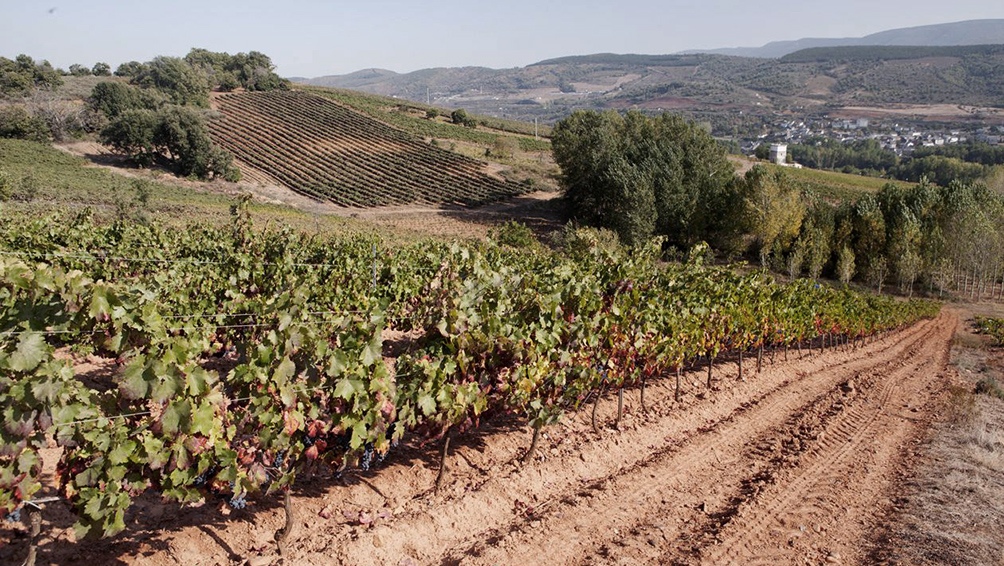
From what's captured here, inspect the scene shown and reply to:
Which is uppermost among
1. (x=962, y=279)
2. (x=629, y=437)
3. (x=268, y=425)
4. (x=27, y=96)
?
(x=27, y=96)

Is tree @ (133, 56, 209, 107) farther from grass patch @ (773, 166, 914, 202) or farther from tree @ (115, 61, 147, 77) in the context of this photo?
grass patch @ (773, 166, 914, 202)

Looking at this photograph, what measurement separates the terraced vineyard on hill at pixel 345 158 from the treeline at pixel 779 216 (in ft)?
53.5

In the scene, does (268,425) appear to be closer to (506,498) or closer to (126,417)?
(126,417)

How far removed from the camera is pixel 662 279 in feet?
40.2

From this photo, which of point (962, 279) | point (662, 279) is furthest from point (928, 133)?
point (662, 279)

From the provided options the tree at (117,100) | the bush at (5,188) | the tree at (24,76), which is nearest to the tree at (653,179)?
the bush at (5,188)

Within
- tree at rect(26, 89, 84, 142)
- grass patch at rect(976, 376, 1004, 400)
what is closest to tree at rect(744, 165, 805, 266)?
grass patch at rect(976, 376, 1004, 400)

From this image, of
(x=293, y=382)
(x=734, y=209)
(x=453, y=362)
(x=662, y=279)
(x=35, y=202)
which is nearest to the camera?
(x=293, y=382)

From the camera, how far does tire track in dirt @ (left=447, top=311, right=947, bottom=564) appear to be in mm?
6035

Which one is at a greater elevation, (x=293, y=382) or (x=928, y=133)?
(x=928, y=133)

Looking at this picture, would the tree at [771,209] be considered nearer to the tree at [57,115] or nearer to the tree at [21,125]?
the tree at [21,125]

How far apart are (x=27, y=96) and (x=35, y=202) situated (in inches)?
1903

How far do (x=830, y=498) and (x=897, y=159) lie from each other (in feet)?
470

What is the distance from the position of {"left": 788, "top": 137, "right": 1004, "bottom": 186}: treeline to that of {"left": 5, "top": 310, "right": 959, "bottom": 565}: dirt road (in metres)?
105
